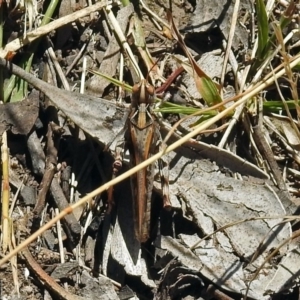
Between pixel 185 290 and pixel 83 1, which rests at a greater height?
pixel 83 1

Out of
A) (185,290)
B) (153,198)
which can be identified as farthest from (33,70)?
(185,290)

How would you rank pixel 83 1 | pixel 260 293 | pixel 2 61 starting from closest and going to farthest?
1. pixel 260 293
2. pixel 2 61
3. pixel 83 1

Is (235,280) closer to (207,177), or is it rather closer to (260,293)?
(260,293)

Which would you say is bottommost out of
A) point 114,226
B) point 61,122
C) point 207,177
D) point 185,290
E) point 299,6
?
point 185,290

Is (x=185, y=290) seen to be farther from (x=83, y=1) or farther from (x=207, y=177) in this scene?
(x=83, y=1)

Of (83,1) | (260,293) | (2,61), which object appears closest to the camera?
(260,293)

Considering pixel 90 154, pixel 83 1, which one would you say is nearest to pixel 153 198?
pixel 90 154

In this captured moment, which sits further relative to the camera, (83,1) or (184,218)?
(83,1)
